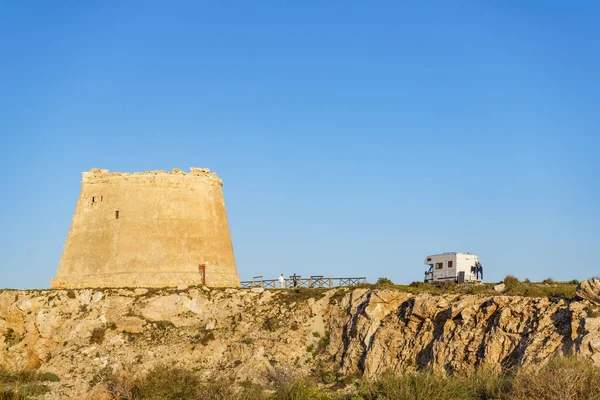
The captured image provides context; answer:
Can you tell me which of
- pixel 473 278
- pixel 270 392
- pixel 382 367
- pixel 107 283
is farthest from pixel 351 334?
pixel 107 283

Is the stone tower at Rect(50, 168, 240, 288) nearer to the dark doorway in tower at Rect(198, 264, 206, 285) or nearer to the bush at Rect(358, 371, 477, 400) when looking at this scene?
the dark doorway in tower at Rect(198, 264, 206, 285)

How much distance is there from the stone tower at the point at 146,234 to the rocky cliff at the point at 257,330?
1707mm

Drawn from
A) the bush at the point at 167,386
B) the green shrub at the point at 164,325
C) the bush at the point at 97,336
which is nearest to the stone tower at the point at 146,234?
the green shrub at the point at 164,325

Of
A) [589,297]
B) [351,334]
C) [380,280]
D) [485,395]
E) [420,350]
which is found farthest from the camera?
[380,280]

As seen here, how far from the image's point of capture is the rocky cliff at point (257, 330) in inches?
1394

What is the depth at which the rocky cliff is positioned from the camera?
35.4 m

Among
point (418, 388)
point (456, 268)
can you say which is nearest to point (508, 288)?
point (456, 268)

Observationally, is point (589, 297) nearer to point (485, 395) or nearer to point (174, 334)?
point (485, 395)

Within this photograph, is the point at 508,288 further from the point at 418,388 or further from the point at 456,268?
Answer: the point at 418,388

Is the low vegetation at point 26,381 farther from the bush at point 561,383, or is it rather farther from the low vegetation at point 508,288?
the bush at point 561,383

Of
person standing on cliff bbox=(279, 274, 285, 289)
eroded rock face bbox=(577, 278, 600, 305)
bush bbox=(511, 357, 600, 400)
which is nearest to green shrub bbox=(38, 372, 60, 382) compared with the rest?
person standing on cliff bbox=(279, 274, 285, 289)

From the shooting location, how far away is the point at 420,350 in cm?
3744

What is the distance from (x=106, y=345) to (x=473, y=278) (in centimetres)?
1975

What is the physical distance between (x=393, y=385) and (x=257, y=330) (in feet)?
46.6
